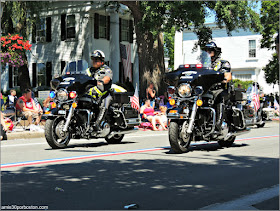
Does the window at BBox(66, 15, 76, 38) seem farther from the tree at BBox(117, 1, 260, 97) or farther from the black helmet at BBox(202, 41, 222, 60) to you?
the black helmet at BBox(202, 41, 222, 60)

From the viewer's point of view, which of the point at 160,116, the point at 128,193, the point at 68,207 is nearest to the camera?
the point at 68,207

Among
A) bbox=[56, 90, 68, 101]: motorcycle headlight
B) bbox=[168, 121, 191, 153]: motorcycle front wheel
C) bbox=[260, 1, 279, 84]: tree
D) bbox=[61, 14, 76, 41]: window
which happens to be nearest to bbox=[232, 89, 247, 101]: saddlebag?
bbox=[168, 121, 191, 153]: motorcycle front wheel

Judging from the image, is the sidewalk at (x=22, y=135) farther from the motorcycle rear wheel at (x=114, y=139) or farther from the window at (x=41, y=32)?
the window at (x=41, y=32)

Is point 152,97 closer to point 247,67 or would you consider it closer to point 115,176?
point 115,176

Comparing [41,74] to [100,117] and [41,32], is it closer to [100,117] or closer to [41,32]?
[41,32]

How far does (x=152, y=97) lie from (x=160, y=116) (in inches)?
68.8

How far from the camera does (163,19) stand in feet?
70.1

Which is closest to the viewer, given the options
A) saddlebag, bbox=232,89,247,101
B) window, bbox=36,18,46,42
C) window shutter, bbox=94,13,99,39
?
saddlebag, bbox=232,89,247,101

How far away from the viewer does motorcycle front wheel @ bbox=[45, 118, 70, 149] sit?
1086cm

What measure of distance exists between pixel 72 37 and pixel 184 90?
2802 centimetres

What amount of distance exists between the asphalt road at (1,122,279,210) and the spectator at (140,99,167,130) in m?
7.62

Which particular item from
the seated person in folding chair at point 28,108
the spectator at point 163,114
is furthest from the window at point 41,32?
the seated person in folding chair at point 28,108

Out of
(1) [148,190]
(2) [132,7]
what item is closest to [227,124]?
(1) [148,190]

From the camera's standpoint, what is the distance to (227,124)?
36.0 ft
